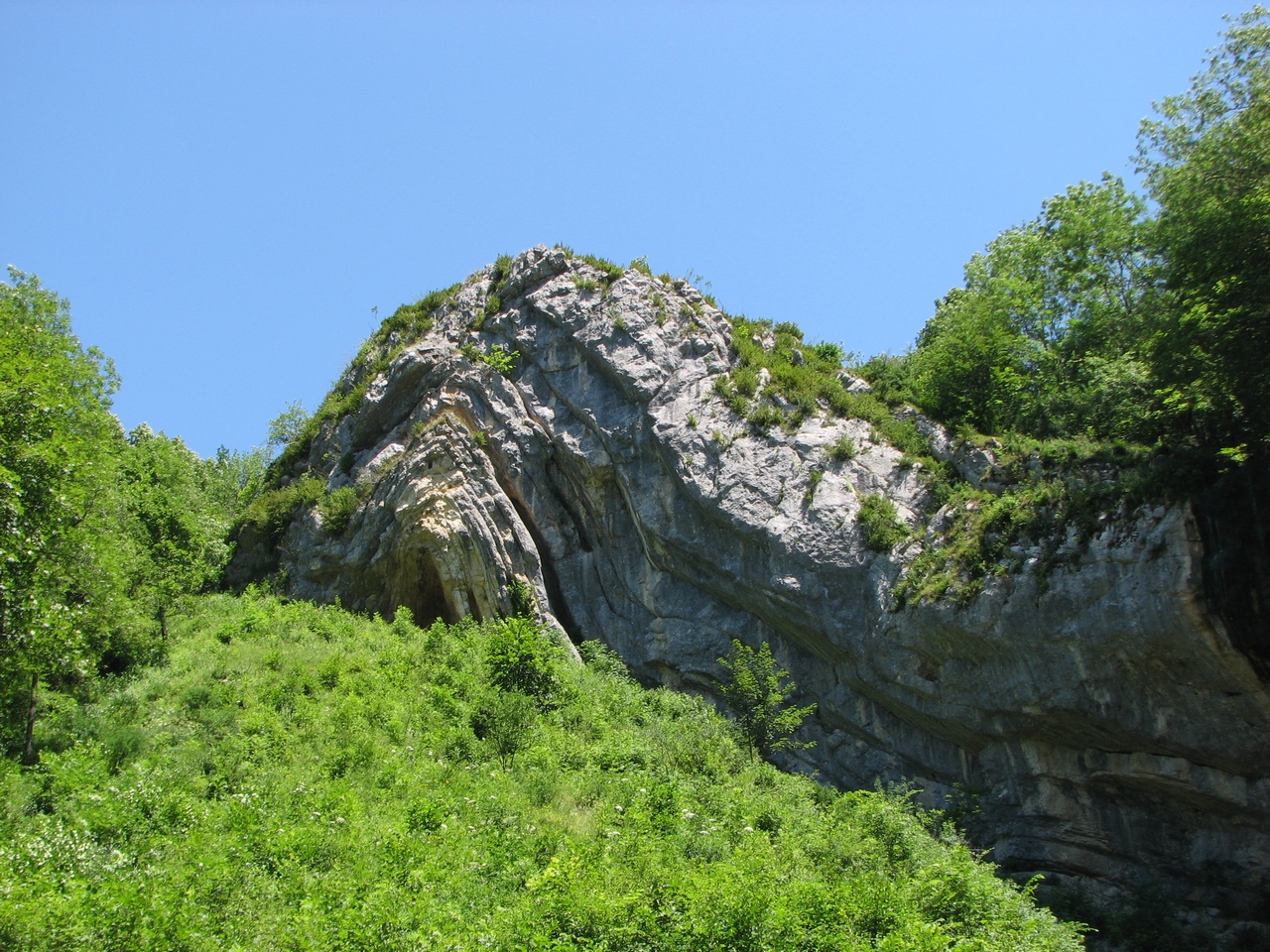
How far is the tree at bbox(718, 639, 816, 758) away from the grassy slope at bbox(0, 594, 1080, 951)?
583mm

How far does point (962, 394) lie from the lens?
859 inches

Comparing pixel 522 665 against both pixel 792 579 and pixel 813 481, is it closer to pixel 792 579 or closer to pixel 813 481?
pixel 792 579

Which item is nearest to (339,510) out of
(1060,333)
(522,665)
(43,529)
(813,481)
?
(522,665)

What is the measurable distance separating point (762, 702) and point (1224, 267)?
11.3 metres

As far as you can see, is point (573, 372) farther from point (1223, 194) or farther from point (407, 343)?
point (1223, 194)

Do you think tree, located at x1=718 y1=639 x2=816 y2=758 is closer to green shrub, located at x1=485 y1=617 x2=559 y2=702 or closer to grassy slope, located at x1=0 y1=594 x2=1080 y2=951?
grassy slope, located at x1=0 y1=594 x2=1080 y2=951

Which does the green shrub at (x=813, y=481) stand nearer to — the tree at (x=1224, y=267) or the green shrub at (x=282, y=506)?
the tree at (x=1224, y=267)

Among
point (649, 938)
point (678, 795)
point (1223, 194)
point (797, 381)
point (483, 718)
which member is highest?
point (797, 381)

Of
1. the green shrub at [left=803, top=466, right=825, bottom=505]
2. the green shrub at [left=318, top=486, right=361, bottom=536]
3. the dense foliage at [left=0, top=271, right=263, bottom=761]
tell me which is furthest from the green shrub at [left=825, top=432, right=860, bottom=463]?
the dense foliage at [left=0, top=271, right=263, bottom=761]

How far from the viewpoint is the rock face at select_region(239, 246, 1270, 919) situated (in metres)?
14.2

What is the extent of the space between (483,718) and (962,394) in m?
13.3

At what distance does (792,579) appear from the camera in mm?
19109

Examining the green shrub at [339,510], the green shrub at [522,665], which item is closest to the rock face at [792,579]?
the green shrub at [339,510]

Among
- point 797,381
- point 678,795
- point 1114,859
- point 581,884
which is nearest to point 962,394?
point 797,381
